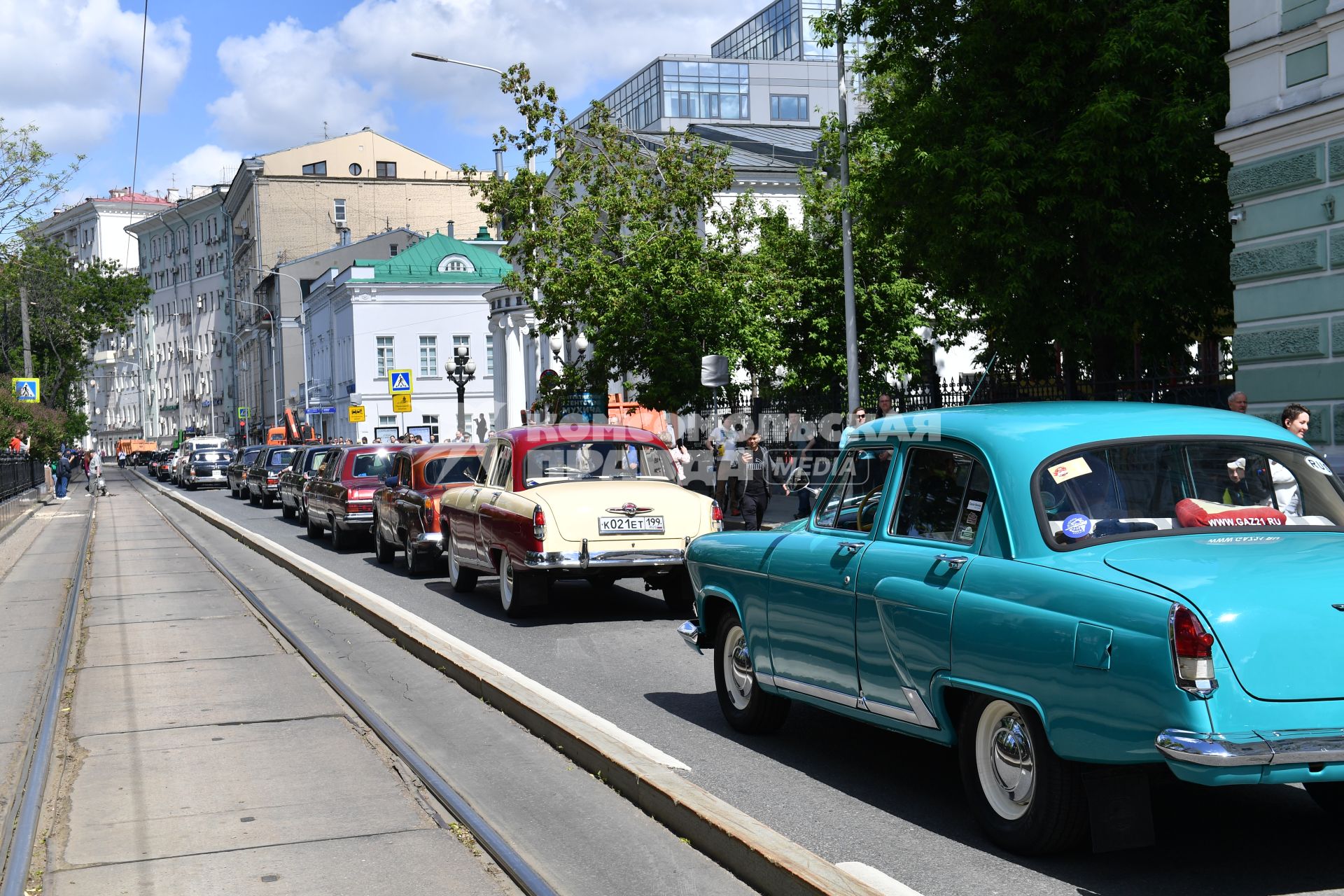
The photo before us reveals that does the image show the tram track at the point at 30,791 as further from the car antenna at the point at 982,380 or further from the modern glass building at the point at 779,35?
the modern glass building at the point at 779,35

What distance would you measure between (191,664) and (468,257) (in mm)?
66458

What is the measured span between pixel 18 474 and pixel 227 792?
4018 cm

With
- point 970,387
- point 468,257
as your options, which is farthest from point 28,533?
point 468,257

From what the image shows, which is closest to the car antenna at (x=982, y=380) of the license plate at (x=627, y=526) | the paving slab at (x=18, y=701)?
the license plate at (x=627, y=526)

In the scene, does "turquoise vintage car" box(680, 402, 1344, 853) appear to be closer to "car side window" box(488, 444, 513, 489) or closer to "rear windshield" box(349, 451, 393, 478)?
"car side window" box(488, 444, 513, 489)

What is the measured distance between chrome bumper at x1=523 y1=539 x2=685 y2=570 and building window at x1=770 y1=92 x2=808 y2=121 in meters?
74.6

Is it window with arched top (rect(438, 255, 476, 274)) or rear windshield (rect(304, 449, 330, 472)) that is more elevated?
window with arched top (rect(438, 255, 476, 274))

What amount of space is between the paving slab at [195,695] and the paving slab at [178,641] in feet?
1.12

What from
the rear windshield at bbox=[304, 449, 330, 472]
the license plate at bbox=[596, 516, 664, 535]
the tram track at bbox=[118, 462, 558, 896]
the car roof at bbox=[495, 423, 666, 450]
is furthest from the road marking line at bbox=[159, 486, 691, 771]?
the rear windshield at bbox=[304, 449, 330, 472]

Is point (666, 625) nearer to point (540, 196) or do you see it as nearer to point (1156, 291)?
point (1156, 291)

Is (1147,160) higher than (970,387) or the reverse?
higher

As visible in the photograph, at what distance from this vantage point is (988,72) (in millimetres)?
20469

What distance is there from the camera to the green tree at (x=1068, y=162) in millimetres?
19281

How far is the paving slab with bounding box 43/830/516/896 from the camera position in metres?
5.30
